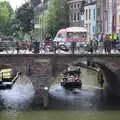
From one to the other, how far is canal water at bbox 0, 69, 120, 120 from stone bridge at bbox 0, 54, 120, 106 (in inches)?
74.6

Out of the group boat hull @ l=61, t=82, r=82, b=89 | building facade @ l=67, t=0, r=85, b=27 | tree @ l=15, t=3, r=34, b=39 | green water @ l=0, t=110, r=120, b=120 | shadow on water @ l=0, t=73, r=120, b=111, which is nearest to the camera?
green water @ l=0, t=110, r=120, b=120

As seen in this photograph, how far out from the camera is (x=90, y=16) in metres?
88.6

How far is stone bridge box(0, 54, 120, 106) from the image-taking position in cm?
4038

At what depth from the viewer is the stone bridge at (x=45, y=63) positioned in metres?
40.4

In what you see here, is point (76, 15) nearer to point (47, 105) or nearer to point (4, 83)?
point (4, 83)

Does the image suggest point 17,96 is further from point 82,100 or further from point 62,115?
point 62,115

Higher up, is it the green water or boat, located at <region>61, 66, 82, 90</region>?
boat, located at <region>61, 66, 82, 90</region>

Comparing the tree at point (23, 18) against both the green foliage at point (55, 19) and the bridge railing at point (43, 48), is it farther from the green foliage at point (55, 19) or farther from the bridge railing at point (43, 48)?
the bridge railing at point (43, 48)

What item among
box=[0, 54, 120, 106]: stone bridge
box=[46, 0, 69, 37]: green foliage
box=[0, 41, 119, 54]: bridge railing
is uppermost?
box=[46, 0, 69, 37]: green foliage

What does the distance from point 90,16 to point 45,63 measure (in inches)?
1920

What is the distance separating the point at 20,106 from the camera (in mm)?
38969

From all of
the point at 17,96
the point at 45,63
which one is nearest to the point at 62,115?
the point at 45,63

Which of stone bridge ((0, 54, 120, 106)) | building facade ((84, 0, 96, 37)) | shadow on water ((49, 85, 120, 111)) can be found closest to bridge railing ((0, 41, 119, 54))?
stone bridge ((0, 54, 120, 106))

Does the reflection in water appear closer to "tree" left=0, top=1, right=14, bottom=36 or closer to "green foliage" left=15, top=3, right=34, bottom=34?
"green foliage" left=15, top=3, right=34, bottom=34
